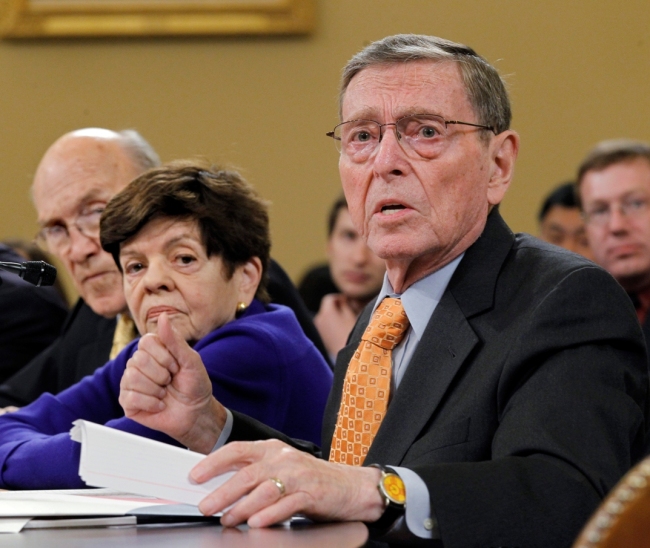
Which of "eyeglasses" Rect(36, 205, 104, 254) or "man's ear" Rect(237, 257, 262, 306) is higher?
"man's ear" Rect(237, 257, 262, 306)

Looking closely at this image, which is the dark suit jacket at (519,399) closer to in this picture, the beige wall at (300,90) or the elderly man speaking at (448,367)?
the elderly man speaking at (448,367)

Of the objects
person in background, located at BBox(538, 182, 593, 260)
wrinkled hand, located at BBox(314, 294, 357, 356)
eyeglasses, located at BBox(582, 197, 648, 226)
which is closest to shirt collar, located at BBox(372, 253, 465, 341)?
eyeglasses, located at BBox(582, 197, 648, 226)

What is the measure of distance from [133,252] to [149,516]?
1.04m

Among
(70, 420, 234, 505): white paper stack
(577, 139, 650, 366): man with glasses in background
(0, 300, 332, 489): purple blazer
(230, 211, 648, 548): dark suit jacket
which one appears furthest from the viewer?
(577, 139, 650, 366): man with glasses in background

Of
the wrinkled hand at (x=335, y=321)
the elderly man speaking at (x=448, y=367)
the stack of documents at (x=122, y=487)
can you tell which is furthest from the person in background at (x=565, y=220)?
the stack of documents at (x=122, y=487)

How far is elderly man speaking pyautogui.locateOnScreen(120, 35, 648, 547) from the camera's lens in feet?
4.50

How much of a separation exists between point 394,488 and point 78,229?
2.01m

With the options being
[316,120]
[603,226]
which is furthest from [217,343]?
[316,120]

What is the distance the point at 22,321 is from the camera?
11.7 ft

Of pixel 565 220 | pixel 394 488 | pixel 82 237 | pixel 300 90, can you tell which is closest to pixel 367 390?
pixel 394 488

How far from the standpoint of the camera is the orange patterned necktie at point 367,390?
6.01 ft

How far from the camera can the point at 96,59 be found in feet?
16.0

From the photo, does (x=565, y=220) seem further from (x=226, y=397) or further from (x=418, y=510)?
(x=418, y=510)

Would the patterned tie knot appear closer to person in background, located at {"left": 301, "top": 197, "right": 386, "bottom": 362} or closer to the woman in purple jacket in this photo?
the woman in purple jacket
